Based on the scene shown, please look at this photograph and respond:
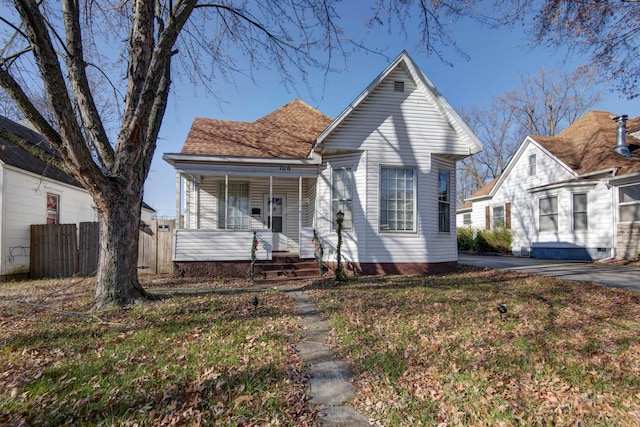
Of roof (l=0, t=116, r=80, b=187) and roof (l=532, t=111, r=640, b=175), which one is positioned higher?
roof (l=532, t=111, r=640, b=175)

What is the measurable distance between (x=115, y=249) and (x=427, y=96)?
367 inches

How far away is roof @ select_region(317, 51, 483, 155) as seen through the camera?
9195 millimetres

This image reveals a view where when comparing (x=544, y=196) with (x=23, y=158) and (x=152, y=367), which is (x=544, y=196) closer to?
(x=152, y=367)

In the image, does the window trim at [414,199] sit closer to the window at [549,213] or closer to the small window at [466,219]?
the window at [549,213]

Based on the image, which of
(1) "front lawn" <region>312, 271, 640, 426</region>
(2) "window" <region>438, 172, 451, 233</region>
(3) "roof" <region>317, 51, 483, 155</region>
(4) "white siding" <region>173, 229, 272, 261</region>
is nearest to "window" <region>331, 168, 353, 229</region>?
(3) "roof" <region>317, 51, 483, 155</region>

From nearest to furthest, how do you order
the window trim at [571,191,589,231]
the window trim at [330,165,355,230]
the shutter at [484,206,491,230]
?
the window trim at [330,165,355,230], the window trim at [571,191,589,231], the shutter at [484,206,491,230]

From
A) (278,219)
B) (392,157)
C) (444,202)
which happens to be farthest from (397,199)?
(278,219)

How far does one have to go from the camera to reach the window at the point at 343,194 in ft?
31.9

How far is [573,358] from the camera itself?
3521 mm

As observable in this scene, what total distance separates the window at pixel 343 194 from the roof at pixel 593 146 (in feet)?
35.1

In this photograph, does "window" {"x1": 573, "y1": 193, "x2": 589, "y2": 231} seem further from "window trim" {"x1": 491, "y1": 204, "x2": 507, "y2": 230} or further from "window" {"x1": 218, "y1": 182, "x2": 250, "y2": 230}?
"window" {"x1": 218, "y1": 182, "x2": 250, "y2": 230}

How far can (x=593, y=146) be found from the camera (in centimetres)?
1449

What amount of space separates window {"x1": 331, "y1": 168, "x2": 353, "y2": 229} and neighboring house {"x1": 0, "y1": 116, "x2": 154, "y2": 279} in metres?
8.20

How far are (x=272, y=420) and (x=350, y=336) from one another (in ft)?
6.52
